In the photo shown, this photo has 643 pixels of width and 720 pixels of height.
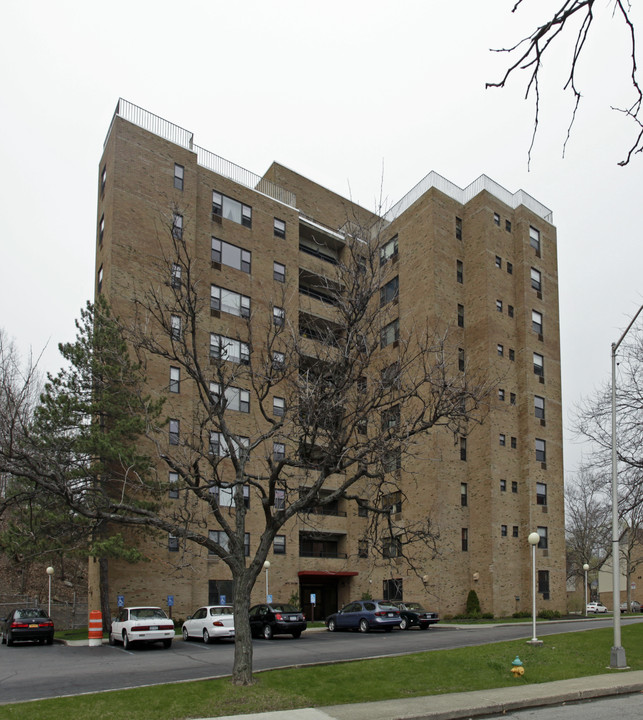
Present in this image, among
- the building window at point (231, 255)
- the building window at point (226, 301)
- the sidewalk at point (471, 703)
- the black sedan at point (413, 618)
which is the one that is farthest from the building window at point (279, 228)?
the sidewalk at point (471, 703)

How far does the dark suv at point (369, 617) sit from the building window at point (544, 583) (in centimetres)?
1424

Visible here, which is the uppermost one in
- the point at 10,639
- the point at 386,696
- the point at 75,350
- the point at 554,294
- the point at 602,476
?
the point at 554,294

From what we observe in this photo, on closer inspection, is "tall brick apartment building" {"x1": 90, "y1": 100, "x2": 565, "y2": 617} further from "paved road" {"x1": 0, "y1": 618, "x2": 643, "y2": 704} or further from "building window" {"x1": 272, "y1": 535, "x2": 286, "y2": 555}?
"paved road" {"x1": 0, "y1": 618, "x2": 643, "y2": 704}

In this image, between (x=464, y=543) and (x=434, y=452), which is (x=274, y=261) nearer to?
(x=434, y=452)

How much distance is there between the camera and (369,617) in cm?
3055

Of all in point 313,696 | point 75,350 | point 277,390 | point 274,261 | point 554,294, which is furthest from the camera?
point 554,294

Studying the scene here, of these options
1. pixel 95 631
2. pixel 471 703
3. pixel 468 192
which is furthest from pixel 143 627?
Answer: pixel 468 192

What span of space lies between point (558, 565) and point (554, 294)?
17.7 metres

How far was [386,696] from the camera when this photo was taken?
43.7 ft

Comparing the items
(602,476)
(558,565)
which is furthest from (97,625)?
(558,565)

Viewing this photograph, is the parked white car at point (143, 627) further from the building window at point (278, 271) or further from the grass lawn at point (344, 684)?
the building window at point (278, 271)

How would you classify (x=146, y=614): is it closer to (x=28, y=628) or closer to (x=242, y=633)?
(x=28, y=628)

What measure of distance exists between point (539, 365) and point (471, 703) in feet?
116

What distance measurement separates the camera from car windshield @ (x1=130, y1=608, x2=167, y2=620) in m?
24.8
